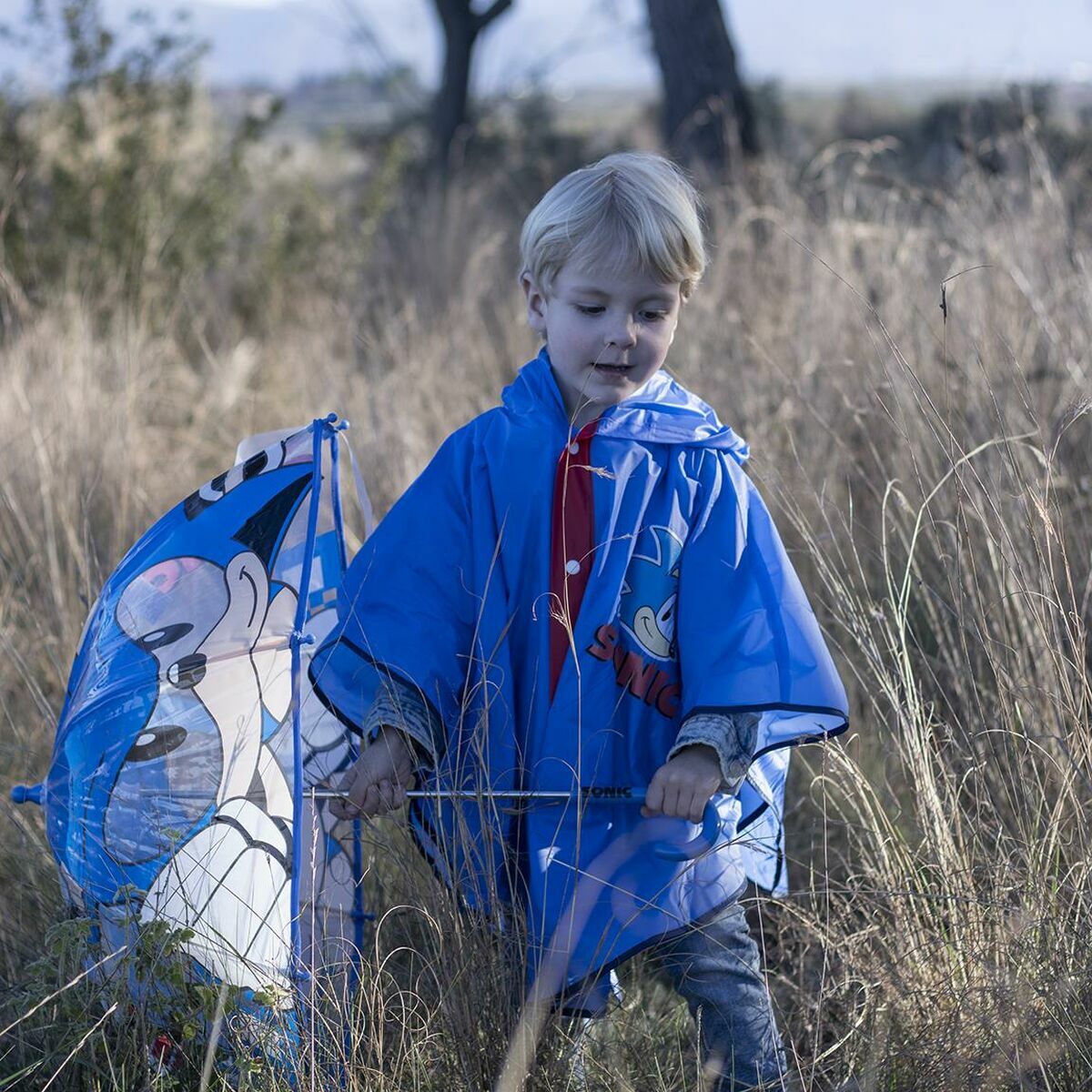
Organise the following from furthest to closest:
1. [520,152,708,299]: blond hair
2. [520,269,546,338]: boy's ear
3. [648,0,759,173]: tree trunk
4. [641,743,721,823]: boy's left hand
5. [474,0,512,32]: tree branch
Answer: [474,0,512,32]: tree branch < [648,0,759,173]: tree trunk < [520,269,546,338]: boy's ear < [520,152,708,299]: blond hair < [641,743,721,823]: boy's left hand

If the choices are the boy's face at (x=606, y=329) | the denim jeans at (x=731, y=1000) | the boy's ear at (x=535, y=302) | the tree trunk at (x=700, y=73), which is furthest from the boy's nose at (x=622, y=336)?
the tree trunk at (x=700, y=73)

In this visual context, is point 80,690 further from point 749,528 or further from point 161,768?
point 749,528

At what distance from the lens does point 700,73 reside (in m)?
7.48

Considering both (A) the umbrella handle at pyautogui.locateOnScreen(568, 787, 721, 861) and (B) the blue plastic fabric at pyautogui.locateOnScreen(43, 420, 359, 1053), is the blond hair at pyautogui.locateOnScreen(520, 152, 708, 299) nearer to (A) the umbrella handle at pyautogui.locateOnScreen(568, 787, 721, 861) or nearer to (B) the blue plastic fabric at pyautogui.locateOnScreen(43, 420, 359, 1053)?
(B) the blue plastic fabric at pyautogui.locateOnScreen(43, 420, 359, 1053)

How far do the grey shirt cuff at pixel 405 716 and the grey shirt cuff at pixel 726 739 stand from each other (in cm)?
34

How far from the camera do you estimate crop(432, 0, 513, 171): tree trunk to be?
1116 cm

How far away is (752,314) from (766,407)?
1.09 m

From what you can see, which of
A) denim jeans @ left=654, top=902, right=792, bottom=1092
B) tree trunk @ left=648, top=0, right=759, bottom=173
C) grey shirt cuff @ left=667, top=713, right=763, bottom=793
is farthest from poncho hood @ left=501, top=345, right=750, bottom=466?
tree trunk @ left=648, top=0, right=759, bottom=173

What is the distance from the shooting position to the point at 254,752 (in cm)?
195

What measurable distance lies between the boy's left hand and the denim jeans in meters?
0.24

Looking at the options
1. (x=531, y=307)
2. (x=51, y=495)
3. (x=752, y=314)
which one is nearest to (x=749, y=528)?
(x=531, y=307)

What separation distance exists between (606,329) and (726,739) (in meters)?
0.57

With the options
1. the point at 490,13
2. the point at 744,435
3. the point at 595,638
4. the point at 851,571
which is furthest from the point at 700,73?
the point at 595,638

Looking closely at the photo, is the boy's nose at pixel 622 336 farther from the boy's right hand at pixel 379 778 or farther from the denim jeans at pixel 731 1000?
the denim jeans at pixel 731 1000
